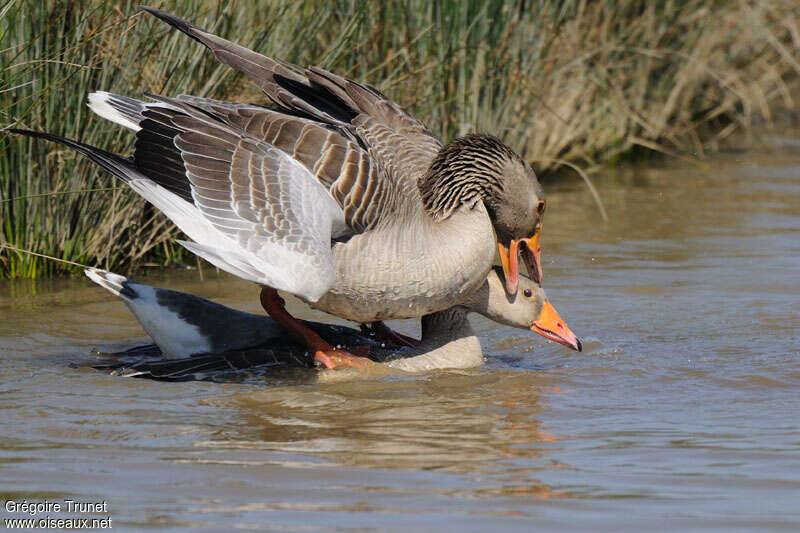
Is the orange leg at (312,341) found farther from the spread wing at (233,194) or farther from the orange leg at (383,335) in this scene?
the spread wing at (233,194)

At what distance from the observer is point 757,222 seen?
32.1 ft

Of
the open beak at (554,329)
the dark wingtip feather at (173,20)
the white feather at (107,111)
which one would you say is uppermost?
the dark wingtip feather at (173,20)

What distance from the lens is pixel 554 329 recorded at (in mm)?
6391


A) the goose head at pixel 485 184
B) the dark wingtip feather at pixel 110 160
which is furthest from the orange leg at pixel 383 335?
the dark wingtip feather at pixel 110 160

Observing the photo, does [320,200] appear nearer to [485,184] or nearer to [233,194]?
[233,194]

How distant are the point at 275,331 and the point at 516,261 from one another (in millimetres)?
1419

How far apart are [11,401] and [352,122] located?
A: 2.54 metres

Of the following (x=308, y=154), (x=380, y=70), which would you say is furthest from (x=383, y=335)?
(x=380, y=70)

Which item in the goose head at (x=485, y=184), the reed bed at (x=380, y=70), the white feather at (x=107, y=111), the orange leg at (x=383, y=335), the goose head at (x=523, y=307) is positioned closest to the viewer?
the white feather at (x=107, y=111)

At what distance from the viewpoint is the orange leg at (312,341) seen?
6.00 meters

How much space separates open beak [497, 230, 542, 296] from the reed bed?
2.21 m

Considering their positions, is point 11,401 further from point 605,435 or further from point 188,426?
point 605,435

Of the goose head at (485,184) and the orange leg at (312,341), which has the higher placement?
the goose head at (485,184)

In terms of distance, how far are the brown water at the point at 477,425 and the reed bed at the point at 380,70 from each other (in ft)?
1.65
